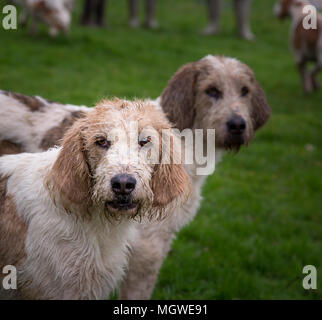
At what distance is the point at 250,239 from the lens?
526 cm

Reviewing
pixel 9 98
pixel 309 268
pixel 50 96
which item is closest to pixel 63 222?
pixel 9 98

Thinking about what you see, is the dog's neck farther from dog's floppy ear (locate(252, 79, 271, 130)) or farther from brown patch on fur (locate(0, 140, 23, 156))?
dog's floppy ear (locate(252, 79, 271, 130))

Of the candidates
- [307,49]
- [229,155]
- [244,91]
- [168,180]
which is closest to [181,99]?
[244,91]

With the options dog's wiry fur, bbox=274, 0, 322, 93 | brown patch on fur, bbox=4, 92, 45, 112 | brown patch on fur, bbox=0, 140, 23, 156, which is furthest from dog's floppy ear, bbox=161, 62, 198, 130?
dog's wiry fur, bbox=274, 0, 322, 93

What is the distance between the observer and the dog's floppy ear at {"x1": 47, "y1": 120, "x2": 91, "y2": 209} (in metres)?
2.83

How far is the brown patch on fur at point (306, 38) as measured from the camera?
10000 mm

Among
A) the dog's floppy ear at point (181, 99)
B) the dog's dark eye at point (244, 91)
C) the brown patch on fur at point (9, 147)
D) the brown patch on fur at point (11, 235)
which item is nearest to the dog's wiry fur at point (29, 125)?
the brown patch on fur at point (9, 147)

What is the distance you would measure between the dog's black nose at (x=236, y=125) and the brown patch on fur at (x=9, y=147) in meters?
1.76

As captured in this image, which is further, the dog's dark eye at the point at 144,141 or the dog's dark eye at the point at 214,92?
the dog's dark eye at the point at 214,92

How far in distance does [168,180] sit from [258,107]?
5.89ft

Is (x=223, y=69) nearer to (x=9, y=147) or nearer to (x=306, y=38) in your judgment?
(x=9, y=147)

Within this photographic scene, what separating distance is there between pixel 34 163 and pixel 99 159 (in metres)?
0.64

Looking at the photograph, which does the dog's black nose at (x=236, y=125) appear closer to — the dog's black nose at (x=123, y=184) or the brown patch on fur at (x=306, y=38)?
the dog's black nose at (x=123, y=184)

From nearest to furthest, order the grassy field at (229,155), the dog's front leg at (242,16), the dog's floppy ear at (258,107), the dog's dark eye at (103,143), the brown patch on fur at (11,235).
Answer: the dog's dark eye at (103,143) < the brown patch on fur at (11,235) < the dog's floppy ear at (258,107) < the grassy field at (229,155) < the dog's front leg at (242,16)
